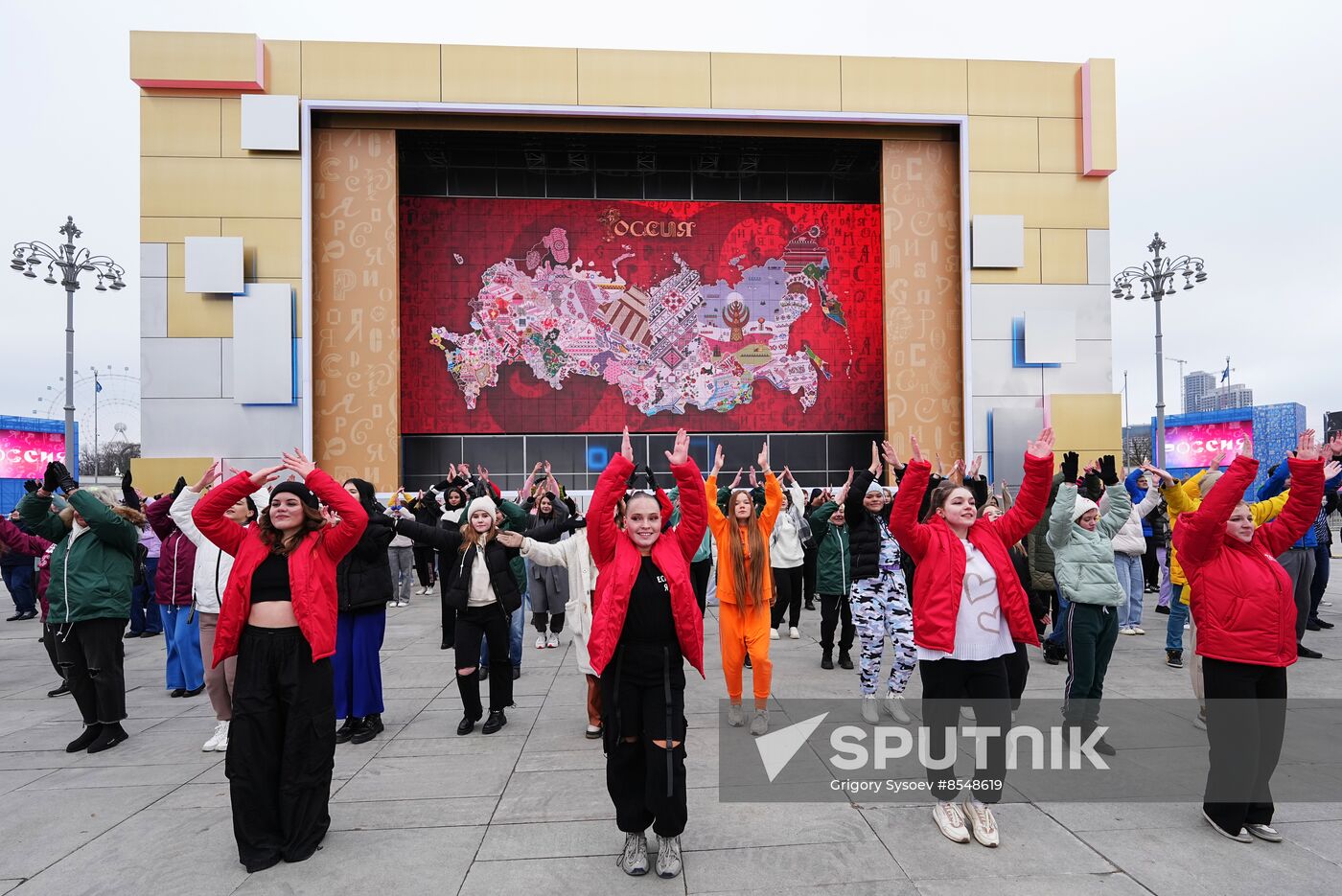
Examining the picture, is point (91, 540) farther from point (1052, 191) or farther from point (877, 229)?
point (1052, 191)

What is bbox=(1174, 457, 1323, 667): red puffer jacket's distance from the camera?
13.0 ft

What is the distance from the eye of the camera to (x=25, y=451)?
100 feet

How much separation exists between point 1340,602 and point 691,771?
12887 millimetres

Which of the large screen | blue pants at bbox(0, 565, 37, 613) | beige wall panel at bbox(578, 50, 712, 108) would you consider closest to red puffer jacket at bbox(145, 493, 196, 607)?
blue pants at bbox(0, 565, 37, 613)

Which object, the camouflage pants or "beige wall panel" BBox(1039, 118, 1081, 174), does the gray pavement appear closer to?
the camouflage pants

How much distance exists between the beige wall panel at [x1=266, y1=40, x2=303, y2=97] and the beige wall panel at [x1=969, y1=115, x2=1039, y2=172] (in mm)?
17852

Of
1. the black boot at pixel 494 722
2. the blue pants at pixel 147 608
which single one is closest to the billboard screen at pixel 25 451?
the blue pants at pixel 147 608

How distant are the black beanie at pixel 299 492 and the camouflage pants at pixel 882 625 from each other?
4340 millimetres

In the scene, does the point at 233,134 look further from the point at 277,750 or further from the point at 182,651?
the point at 277,750

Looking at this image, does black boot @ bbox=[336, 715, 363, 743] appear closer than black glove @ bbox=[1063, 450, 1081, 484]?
No

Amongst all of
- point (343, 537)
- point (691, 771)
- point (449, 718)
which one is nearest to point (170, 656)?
point (449, 718)

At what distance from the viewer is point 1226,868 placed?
Answer: 3617 mm

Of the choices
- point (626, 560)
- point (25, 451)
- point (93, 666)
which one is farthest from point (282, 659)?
point (25, 451)

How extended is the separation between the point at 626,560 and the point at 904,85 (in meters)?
20.4
